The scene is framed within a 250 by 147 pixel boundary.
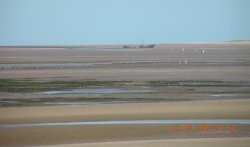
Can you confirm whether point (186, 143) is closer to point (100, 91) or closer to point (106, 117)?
point (106, 117)

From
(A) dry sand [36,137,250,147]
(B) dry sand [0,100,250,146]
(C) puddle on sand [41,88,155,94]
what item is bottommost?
(C) puddle on sand [41,88,155,94]

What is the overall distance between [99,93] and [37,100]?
393 centimetres

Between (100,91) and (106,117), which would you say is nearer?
(106,117)

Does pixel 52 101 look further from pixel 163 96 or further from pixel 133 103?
pixel 163 96
